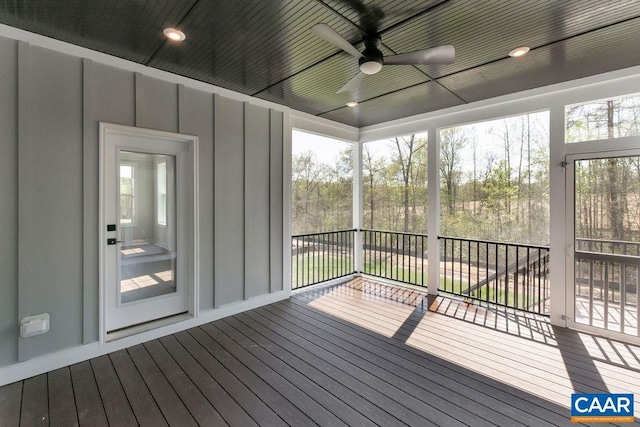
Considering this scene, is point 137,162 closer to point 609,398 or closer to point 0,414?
point 0,414

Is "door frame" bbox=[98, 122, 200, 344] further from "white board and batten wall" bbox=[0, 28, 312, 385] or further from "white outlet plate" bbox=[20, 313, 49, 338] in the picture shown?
"white outlet plate" bbox=[20, 313, 49, 338]

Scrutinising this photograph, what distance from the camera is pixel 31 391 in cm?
222

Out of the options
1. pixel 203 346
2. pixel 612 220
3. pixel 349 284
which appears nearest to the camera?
pixel 203 346

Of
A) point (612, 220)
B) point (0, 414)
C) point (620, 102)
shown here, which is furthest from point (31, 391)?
point (620, 102)

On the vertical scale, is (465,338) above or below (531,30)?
below

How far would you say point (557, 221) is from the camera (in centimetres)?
342

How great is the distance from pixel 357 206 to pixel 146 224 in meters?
3.62

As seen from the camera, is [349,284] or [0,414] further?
[349,284]

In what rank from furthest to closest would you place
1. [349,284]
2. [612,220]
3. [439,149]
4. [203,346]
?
[349,284] → [439,149] → [612,220] → [203,346]

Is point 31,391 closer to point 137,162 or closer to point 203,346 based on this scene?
point 203,346

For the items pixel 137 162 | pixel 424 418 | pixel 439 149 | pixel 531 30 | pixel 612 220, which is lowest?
pixel 424 418

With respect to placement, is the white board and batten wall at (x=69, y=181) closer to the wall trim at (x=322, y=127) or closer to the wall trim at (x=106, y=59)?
the wall trim at (x=106, y=59)

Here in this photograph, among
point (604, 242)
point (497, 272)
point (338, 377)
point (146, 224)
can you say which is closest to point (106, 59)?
point (146, 224)

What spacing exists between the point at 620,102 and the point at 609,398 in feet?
9.73
